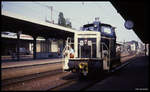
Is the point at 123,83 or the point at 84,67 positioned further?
the point at 84,67

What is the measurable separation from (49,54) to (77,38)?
24278 mm

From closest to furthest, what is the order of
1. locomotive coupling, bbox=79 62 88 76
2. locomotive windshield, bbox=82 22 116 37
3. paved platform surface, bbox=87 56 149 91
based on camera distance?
paved platform surface, bbox=87 56 149 91
locomotive coupling, bbox=79 62 88 76
locomotive windshield, bbox=82 22 116 37

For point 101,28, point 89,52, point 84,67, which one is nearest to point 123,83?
point 84,67

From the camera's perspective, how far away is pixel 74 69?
9.06 m

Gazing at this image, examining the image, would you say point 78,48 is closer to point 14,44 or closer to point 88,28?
point 88,28

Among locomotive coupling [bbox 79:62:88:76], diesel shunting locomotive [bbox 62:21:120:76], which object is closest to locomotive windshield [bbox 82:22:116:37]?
diesel shunting locomotive [bbox 62:21:120:76]

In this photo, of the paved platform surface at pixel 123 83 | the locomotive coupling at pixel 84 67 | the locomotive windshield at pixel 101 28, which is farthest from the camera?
the locomotive windshield at pixel 101 28

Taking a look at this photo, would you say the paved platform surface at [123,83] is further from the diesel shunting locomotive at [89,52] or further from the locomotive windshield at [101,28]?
the locomotive windshield at [101,28]

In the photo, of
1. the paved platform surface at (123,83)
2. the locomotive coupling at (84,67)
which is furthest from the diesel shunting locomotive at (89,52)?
the paved platform surface at (123,83)

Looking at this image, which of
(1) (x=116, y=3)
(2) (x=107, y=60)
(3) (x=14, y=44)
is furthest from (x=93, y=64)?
(3) (x=14, y=44)

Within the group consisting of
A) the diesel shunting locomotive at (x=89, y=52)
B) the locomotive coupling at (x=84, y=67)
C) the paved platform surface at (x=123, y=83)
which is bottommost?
→ the paved platform surface at (x=123, y=83)

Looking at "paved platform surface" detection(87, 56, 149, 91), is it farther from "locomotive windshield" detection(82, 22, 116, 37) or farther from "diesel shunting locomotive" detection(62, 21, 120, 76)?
"locomotive windshield" detection(82, 22, 116, 37)

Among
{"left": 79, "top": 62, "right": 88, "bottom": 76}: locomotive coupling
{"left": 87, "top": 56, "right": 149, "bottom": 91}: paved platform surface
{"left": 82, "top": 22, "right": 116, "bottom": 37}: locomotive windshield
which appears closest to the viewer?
{"left": 87, "top": 56, "right": 149, "bottom": 91}: paved platform surface

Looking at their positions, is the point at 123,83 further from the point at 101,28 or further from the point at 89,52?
the point at 101,28
